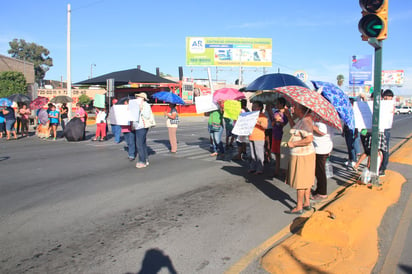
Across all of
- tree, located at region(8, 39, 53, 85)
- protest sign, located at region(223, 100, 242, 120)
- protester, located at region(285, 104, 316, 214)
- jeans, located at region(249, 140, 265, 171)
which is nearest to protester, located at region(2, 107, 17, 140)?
protest sign, located at region(223, 100, 242, 120)

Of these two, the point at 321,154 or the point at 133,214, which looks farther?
the point at 321,154

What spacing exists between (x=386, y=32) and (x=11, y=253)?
21.3ft

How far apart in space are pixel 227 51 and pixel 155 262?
164 ft

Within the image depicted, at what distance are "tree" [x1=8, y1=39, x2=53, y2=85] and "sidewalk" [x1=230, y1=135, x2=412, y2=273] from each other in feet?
222

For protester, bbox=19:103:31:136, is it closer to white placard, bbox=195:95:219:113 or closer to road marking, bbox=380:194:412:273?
white placard, bbox=195:95:219:113

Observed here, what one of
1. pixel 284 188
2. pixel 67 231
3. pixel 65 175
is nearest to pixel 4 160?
pixel 65 175

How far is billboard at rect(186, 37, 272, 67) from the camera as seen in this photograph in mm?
51188

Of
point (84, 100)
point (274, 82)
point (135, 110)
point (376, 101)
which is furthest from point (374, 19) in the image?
point (84, 100)

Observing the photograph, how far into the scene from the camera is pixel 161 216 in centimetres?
520

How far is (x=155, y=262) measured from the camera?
372cm

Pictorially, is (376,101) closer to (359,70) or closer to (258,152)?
(258,152)

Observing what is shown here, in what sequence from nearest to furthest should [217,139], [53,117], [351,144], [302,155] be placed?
[302,155], [351,144], [217,139], [53,117]

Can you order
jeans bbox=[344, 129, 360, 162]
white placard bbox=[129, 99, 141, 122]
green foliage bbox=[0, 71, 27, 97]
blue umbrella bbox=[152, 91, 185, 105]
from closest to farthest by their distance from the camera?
white placard bbox=[129, 99, 141, 122] → jeans bbox=[344, 129, 360, 162] → blue umbrella bbox=[152, 91, 185, 105] → green foliage bbox=[0, 71, 27, 97]

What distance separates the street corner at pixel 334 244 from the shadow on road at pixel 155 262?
1016mm
